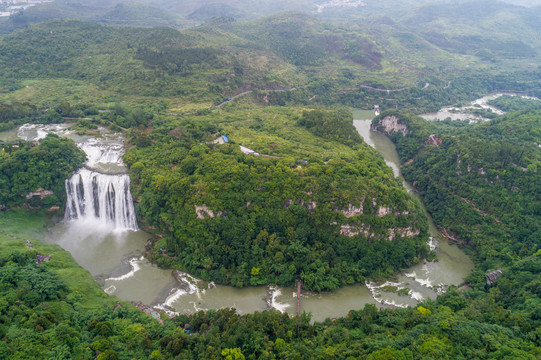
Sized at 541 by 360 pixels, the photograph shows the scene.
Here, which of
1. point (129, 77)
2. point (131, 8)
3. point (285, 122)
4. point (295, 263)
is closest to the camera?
point (295, 263)

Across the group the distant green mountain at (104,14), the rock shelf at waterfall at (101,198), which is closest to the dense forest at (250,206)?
the rock shelf at waterfall at (101,198)

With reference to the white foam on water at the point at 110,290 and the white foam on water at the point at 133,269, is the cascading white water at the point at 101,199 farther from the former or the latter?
the white foam on water at the point at 110,290

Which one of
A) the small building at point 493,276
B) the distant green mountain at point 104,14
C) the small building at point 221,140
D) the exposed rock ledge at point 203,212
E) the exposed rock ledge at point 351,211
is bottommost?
the small building at point 493,276

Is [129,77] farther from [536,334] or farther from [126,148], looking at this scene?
[536,334]

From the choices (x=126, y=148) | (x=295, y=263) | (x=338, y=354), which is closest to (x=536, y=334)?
(x=338, y=354)

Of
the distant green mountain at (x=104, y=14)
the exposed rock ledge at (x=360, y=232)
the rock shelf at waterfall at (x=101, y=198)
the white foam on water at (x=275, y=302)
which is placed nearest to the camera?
the white foam on water at (x=275, y=302)

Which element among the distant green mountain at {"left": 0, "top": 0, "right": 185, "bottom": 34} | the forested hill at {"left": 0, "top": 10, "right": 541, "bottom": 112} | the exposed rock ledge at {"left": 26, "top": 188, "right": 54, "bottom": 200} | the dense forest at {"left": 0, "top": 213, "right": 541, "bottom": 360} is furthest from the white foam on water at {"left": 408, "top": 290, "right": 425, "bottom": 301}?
the distant green mountain at {"left": 0, "top": 0, "right": 185, "bottom": 34}

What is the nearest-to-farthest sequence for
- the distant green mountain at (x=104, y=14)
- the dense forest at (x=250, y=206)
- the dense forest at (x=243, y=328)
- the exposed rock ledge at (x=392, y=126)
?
the dense forest at (x=243, y=328)
the dense forest at (x=250, y=206)
the exposed rock ledge at (x=392, y=126)
the distant green mountain at (x=104, y=14)

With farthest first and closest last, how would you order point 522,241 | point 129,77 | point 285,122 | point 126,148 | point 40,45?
point 40,45, point 129,77, point 285,122, point 126,148, point 522,241
